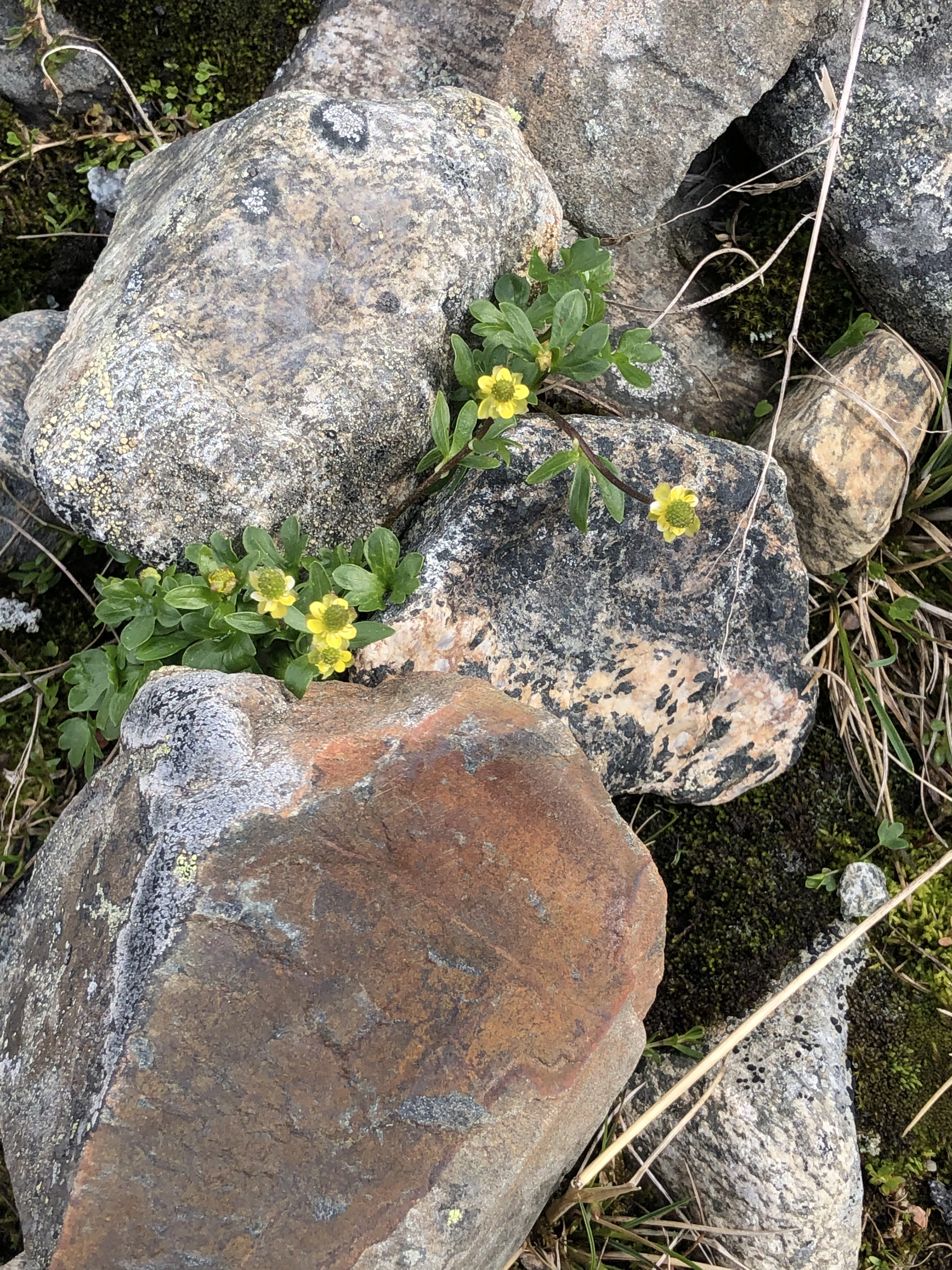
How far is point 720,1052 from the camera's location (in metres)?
3.03

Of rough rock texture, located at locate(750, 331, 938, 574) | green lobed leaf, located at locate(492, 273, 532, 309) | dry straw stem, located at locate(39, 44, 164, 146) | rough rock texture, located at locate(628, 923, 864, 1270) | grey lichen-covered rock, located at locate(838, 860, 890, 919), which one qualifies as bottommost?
rough rock texture, located at locate(628, 923, 864, 1270)

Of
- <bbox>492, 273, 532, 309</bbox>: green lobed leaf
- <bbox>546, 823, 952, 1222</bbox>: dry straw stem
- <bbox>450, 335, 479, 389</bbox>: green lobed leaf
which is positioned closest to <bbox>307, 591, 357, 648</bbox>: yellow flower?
<bbox>450, 335, 479, 389</bbox>: green lobed leaf

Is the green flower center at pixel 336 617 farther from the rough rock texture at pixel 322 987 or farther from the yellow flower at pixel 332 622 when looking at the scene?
the rough rock texture at pixel 322 987

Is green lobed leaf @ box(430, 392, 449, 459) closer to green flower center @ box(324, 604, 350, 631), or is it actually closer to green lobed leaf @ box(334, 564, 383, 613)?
green lobed leaf @ box(334, 564, 383, 613)

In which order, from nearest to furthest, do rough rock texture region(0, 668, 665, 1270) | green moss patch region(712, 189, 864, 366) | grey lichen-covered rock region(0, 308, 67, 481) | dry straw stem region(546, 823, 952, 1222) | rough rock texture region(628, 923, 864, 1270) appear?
rough rock texture region(0, 668, 665, 1270) → dry straw stem region(546, 823, 952, 1222) → rough rock texture region(628, 923, 864, 1270) → grey lichen-covered rock region(0, 308, 67, 481) → green moss patch region(712, 189, 864, 366)

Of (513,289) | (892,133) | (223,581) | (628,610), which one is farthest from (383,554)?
(892,133)

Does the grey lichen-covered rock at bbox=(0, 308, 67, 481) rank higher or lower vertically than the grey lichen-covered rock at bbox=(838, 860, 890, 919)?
higher

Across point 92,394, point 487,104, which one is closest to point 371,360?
point 92,394

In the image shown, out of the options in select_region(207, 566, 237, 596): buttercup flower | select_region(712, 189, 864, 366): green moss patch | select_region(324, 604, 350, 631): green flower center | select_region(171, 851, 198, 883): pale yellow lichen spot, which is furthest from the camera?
select_region(712, 189, 864, 366): green moss patch

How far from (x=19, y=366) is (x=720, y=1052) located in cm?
326

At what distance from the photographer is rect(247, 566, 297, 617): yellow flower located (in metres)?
2.53

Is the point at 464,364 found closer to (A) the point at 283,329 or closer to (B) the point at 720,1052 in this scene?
(A) the point at 283,329

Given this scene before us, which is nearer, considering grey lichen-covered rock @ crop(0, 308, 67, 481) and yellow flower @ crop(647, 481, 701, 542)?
yellow flower @ crop(647, 481, 701, 542)

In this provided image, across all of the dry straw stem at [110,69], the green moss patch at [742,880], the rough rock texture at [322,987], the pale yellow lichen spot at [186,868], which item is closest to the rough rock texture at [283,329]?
the rough rock texture at [322,987]
